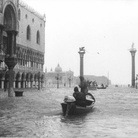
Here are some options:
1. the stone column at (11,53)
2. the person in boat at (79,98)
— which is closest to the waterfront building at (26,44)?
the stone column at (11,53)

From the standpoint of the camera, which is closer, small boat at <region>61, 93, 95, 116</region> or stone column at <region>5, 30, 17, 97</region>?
small boat at <region>61, 93, 95, 116</region>

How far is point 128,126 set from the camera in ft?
42.6

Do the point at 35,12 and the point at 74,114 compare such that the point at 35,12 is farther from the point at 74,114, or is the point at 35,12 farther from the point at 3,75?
the point at 74,114

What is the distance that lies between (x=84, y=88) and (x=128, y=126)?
6.04 meters

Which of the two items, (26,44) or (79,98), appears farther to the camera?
(26,44)

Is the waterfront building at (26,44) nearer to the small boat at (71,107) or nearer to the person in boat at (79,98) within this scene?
the person in boat at (79,98)

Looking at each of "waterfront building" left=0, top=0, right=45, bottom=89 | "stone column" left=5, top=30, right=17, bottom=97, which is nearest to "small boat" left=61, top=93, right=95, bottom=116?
"stone column" left=5, top=30, right=17, bottom=97

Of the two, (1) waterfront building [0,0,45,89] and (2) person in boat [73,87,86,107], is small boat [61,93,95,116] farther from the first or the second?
(1) waterfront building [0,0,45,89]

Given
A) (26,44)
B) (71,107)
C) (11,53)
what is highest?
(26,44)

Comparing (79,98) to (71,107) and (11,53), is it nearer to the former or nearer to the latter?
(71,107)

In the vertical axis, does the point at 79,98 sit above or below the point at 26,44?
below

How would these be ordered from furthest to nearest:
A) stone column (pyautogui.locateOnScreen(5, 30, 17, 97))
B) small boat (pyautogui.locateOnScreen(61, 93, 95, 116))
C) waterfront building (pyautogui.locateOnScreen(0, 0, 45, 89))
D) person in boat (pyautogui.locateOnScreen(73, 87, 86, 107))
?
waterfront building (pyautogui.locateOnScreen(0, 0, 45, 89)) → stone column (pyautogui.locateOnScreen(5, 30, 17, 97)) → person in boat (pyautogui.locateOnScreen(73, 87, 86, 107)) → small boat (pyautogui.locateOnScreen(61, 93, 95, 116))

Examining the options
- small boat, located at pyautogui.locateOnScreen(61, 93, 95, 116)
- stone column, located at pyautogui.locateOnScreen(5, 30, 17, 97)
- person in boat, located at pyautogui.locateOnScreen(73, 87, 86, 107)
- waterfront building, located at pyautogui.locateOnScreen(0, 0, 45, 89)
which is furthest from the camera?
waterfront building, located at pyautogui.locateOnScreen(0, 0, 45, 89)

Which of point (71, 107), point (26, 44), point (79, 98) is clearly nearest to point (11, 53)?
point (79, 98)
